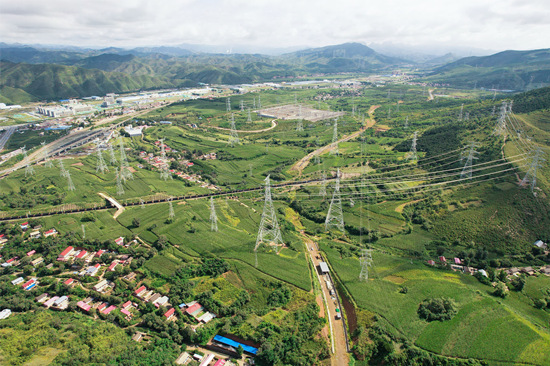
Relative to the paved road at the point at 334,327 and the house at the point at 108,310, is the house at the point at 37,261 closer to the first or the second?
the house at the point at 108,310

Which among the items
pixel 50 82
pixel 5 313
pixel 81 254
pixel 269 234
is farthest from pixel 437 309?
pixel 50 82

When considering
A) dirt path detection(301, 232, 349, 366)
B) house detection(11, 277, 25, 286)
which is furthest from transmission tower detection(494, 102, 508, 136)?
house detection(11, 277, 25, 286)

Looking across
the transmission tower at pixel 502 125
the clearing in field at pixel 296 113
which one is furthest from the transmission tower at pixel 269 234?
the clearing in field at pixel 296 113

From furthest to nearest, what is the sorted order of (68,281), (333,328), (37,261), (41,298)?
(37,261), (68,281), (41,298), (333,328)

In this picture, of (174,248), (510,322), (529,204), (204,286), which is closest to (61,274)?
(174,248)

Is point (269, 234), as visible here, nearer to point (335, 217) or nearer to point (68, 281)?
point (335, 217)

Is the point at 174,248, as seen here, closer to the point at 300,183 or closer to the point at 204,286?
the point at 204,286

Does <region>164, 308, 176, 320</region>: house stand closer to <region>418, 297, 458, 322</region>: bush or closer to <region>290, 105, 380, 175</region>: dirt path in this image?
<region>418, 297, 458, 322</region>: bush
